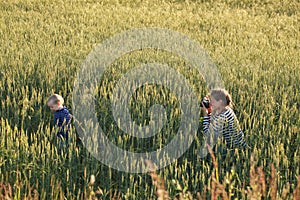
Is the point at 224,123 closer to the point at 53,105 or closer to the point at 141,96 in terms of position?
the point at 141,96

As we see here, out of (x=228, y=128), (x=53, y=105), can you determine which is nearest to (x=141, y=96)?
(x=53, y=105)

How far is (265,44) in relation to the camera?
1012 centimetres

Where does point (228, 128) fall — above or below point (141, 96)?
below

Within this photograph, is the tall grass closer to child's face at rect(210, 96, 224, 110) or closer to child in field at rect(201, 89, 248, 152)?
child in field at rect(201, 89, 248, 152)

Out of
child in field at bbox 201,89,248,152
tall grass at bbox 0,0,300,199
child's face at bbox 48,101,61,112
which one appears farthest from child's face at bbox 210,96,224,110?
child's face at bbox 48,101,61,112

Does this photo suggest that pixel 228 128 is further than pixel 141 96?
No

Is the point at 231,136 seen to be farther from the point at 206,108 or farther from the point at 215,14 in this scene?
the point at 215,14

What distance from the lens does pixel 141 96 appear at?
530 cm

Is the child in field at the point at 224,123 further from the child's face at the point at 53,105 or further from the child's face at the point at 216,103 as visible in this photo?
the child's face at the point at 53,105

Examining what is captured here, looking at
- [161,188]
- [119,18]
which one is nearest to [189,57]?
[119,18]

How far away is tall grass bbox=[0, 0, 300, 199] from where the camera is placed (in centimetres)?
365

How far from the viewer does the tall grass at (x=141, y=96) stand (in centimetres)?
365

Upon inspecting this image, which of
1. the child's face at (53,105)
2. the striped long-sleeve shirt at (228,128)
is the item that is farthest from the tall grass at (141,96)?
the child's face at (53,105)

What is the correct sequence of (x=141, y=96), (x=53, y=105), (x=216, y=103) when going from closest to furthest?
1. (x=216, y=103)
2. (x=53, y=105)
3. (x=141, y=96)
